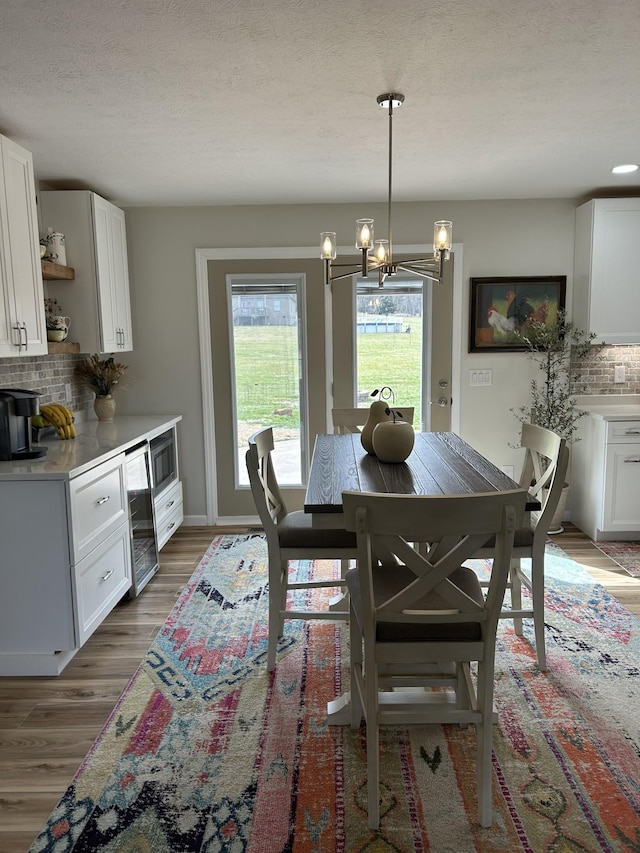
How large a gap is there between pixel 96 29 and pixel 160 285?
267cm

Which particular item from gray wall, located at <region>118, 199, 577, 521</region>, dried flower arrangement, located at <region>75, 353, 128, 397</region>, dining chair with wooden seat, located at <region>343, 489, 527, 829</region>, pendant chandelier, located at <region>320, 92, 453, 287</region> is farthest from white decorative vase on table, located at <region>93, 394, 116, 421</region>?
dining chair with wooden seat, located at <region>343, 489, 527, 829</region>

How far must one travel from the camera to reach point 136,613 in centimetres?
328

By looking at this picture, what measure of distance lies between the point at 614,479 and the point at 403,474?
2354mm

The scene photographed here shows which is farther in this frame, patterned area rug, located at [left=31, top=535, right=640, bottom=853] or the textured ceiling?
the textured ceiling

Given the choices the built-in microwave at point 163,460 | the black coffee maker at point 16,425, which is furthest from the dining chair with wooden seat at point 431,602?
the built-in microwave at point 163,460

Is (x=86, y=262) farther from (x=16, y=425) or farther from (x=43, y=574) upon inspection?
(x=43, y=574)

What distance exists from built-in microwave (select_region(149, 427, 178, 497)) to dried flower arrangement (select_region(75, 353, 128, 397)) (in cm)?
52

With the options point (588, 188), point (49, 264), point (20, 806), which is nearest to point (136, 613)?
point (20, 806)

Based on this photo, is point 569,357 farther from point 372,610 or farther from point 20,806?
point 20,806

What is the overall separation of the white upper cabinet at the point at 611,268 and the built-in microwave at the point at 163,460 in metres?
3.08

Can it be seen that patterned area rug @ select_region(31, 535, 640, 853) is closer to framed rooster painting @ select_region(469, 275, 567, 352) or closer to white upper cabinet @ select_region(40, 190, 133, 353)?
white upper cabinet @ select_region(40, 190, 133, 353)

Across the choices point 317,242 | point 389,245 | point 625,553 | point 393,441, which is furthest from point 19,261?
point 625,553

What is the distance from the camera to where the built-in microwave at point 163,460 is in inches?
154

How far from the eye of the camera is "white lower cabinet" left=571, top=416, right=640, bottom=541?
4.13 m
